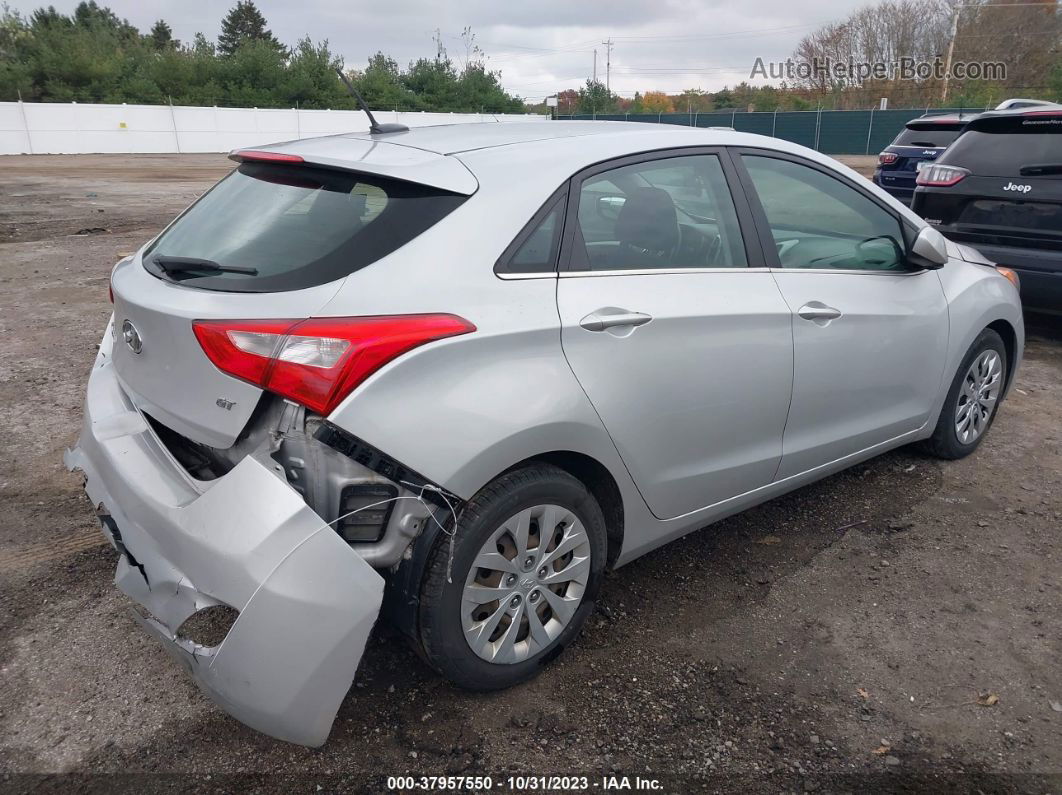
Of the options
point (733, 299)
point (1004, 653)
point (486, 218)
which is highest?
point (486, 218)

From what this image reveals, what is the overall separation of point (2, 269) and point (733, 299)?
350 inches

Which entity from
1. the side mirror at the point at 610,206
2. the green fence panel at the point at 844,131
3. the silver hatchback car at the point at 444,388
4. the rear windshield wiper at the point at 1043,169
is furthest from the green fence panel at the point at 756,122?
the side mirror at the point at 610,206

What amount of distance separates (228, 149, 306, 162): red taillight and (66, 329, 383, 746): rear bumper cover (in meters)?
1.01

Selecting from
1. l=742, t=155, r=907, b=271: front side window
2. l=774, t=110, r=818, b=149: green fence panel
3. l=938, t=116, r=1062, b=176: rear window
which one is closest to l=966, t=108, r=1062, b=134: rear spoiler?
l=938, t=116, r=1062, b=176: rear window

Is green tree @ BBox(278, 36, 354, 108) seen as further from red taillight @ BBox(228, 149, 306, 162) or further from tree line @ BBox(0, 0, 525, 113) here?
red taillight @ BBox(228, 149, 306, 162)

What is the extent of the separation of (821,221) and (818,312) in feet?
2.10

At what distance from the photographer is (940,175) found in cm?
616

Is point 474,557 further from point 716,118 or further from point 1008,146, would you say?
point 716,118

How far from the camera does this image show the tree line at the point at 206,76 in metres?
45.4

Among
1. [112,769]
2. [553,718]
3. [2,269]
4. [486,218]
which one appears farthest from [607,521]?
[2,269]

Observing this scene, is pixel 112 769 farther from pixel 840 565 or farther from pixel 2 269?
pixel 2 269

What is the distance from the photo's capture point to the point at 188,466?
94.2 inches

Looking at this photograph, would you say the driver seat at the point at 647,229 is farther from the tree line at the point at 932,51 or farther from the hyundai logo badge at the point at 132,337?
the tree line at the point at 932,51

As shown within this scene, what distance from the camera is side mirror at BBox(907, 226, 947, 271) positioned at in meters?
3.58
